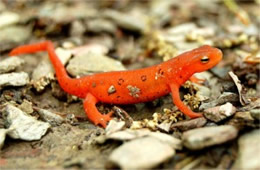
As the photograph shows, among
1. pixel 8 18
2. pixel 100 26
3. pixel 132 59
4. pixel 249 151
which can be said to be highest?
pixel 8 18

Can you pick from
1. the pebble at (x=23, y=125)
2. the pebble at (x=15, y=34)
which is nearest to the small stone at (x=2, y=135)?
the pebble at (x=23, y=125)

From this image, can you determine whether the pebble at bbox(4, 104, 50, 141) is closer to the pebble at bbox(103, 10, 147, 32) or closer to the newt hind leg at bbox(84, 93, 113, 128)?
the newt hind leg at bbox(84, 93, 113, 128)

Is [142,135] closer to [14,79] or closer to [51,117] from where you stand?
[51,117]

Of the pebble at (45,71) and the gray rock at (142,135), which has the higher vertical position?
the pebble at (45,71)

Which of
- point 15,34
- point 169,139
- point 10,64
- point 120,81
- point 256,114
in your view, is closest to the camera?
point 256,114

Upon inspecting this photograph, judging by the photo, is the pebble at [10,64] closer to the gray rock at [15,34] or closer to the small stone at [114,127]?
the gray rock at [15,34]

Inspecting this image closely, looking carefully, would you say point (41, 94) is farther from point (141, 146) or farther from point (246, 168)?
point (246, 168)

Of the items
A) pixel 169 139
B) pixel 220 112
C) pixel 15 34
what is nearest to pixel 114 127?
pixel 169 139

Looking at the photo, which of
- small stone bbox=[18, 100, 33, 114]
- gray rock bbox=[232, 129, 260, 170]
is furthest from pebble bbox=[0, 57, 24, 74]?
gray rock bbox=[232, 129, 260, 170]
